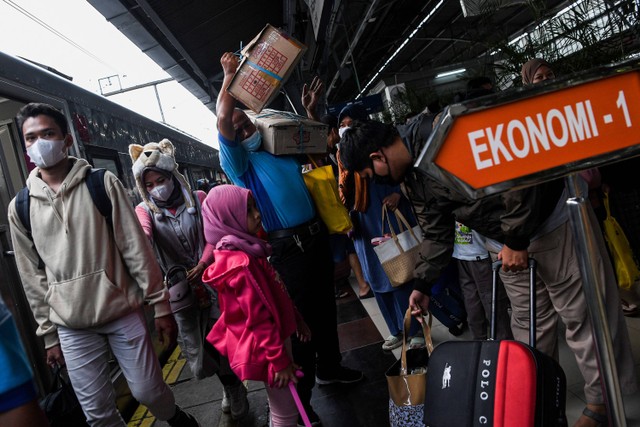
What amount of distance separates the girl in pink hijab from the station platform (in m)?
0.71

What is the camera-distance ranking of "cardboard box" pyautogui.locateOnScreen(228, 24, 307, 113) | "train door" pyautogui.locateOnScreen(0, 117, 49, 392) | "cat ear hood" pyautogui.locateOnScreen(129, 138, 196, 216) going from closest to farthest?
1. "cardboard box" pyautogui.locateOnScreen(228, 24, 307, 113)
2. "cat ear hood" pyautogui.locateOnScreen(129, 138, 196, 216)
3. "train door" pyautogui.locateOnScreen(0, 117, 49, 392)

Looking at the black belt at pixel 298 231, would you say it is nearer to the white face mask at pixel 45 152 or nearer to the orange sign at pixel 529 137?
the white face mask at pixel 45 152

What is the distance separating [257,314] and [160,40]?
5.82m

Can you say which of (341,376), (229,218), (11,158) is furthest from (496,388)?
(11,158)

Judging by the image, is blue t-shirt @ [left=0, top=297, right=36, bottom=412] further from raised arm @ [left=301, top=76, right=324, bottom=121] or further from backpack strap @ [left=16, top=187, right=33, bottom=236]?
raised arm @ [left=301, top=76, right=324, bottom=121]

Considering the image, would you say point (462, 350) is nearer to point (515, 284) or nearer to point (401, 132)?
point (515, 284)

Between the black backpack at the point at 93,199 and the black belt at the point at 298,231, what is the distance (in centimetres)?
87

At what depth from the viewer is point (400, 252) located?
3072mm

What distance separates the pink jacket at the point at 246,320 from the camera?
193 cm

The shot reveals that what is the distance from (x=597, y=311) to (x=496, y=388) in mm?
589

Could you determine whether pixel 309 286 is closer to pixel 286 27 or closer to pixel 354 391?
pixel 354 391

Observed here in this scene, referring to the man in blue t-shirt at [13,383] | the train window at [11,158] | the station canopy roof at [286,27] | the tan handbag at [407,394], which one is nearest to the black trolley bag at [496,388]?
the tan handbag at [407,394]

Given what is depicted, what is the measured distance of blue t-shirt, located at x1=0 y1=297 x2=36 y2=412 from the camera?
84 centimetres

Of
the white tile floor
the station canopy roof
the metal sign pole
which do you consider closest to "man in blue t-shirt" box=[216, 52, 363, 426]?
the white tile floor
